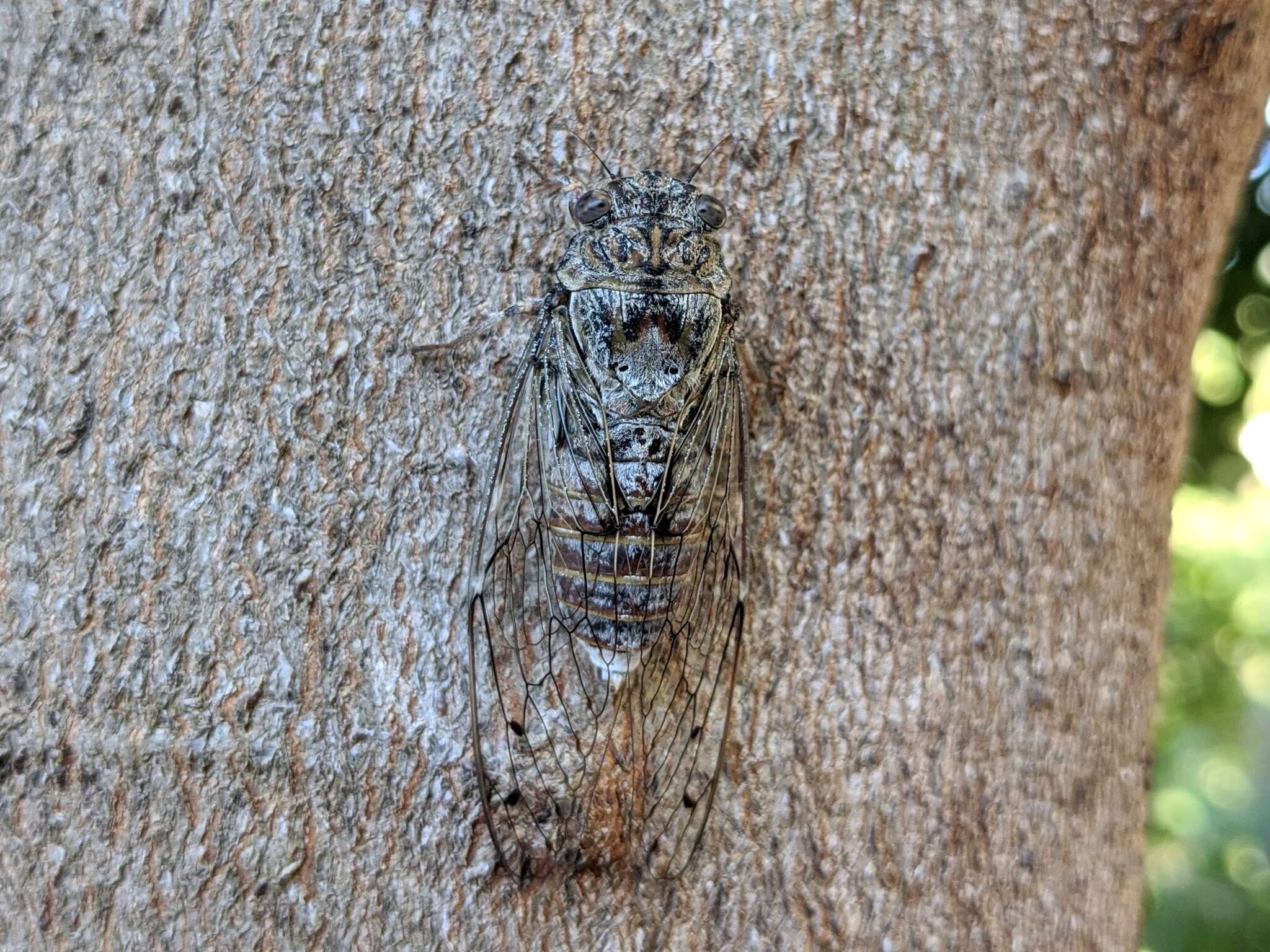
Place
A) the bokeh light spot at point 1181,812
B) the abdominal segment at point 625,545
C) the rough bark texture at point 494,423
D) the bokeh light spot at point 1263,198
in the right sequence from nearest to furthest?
the rough bark texture at point 494,423
the abdominal segment at point 625,545
the bokeh light spot at point 1263,198
the bokeh light spot at point 1181,812

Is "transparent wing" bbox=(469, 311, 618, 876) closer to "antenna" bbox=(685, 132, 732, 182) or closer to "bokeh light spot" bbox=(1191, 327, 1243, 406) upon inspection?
"antenna" bbox=(685, 132, 732, 182)

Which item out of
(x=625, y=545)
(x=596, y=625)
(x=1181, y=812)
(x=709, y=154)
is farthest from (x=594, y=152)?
(x=1181, y=812)

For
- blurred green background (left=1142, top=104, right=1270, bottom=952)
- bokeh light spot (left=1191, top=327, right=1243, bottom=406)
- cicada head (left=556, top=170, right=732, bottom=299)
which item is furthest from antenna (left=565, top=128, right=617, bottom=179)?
bokeh light spot (left=1191, top=327, right=1243, bottom=406)

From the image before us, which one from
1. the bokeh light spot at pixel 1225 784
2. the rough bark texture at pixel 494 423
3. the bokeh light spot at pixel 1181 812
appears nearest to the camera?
the rough bark texture at pixel 494 423

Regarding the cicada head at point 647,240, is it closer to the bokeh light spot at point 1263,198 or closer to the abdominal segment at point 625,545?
the abdominal segment at point 625,545

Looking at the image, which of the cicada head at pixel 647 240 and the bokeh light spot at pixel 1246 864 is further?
the bokeh light spot at pixel 1246 864

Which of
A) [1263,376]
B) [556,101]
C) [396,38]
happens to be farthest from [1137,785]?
[1263,376]

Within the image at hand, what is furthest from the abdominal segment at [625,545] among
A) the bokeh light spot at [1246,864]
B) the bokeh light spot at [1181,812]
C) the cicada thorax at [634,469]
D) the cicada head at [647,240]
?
the bokeh light spot at [1181,812]
